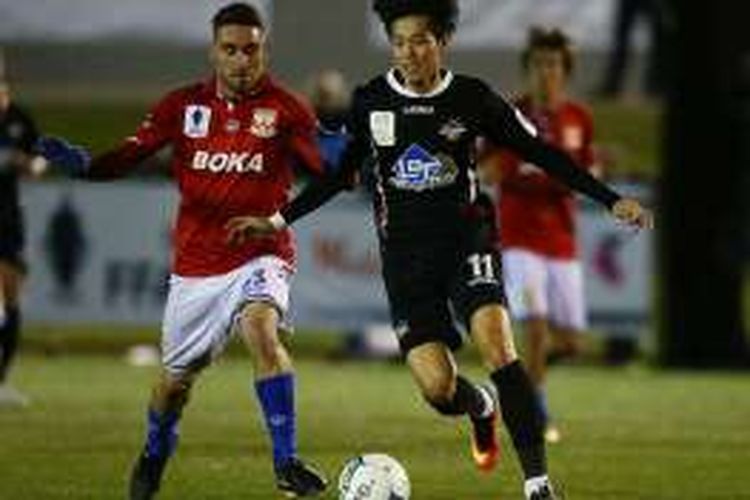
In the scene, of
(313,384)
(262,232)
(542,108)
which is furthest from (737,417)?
(262,232)

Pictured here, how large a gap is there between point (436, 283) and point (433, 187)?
425 mm

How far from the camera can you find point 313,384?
67.7ft

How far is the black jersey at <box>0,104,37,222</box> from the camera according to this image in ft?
58.1

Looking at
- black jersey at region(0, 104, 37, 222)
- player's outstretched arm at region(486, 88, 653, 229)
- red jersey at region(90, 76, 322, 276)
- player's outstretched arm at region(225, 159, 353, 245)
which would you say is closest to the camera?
player's outstretched arm at region(486, 88, 653, 229)

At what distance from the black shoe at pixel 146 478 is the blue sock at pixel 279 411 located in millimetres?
531

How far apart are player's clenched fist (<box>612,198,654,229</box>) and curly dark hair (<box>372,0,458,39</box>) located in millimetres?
1124

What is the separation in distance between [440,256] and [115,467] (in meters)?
2.79

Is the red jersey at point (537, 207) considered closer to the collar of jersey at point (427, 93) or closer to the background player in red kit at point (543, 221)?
the background player in red kit at point (543, 221)

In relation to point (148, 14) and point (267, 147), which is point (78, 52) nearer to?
point (148, 14)

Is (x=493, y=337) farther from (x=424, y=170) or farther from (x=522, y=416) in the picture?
(x=424, y=170)

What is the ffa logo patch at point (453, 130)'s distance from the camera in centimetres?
1110

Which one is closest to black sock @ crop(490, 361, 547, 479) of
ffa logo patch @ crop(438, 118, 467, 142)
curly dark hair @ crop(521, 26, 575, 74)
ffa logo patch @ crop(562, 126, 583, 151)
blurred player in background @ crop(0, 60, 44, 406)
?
ffa logo patch @ crop(438, 118, 467, 142)

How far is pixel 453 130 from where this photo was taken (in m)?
11.1

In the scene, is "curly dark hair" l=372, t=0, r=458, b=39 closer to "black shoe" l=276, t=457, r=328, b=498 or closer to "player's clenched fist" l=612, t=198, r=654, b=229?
"player's clenched fist" l=612, t=198, r=654, b=229
